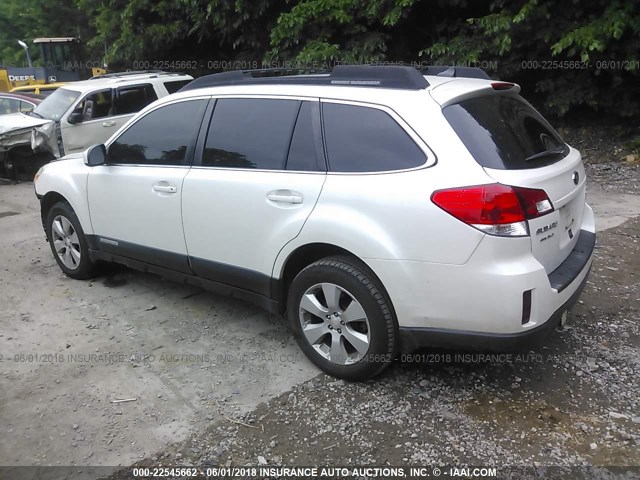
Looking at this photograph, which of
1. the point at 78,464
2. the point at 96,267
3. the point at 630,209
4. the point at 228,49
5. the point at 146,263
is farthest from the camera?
the point at 228,49

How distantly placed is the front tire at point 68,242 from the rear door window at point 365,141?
2750mm

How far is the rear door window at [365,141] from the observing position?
10.3 ft

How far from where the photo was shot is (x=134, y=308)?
4.67m

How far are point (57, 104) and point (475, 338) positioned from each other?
9.63 m

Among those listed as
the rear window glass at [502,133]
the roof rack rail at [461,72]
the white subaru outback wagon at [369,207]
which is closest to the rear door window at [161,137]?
the white subaru outback wagon at [369,207]

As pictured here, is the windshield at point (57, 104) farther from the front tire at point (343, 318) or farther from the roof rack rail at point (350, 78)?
the front tire at point (343, 318)

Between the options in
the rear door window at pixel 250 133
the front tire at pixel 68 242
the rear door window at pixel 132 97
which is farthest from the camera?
the rear door window at pixel 132 97

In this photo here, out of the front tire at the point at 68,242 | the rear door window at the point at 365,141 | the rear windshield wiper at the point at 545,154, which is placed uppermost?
the rear door window at the point at 365,141

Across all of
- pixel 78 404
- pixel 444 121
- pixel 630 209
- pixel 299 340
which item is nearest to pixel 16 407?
pixel 78 404

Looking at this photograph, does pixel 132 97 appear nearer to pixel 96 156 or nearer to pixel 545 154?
pixel 96 156

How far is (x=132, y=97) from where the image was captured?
33.6ft

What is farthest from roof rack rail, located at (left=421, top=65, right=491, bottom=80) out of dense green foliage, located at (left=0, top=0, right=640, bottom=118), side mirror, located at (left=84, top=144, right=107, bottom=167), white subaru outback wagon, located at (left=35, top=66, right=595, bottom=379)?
→ dense green foliage, located at (left=0, top=0, right=640, bottom=118)

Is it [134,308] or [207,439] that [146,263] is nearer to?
[134,308]

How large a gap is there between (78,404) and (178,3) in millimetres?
11752
